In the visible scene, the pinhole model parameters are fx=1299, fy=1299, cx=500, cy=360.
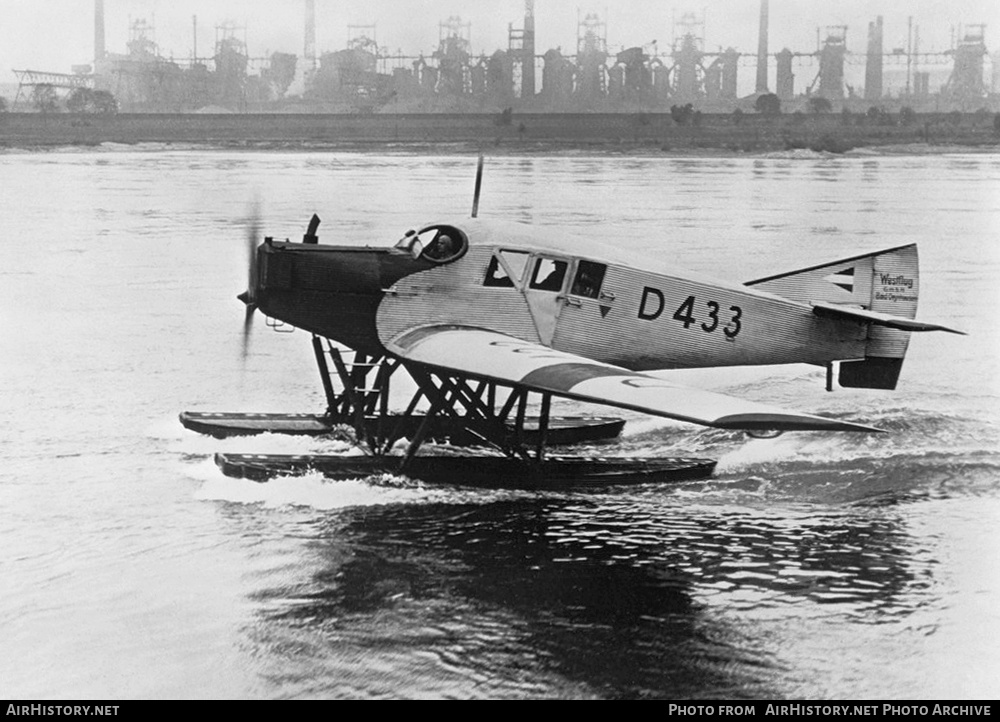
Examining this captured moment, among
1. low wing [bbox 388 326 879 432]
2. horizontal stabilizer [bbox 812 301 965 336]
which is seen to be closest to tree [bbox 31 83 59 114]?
horizontal stabilizer [bbox 812 301 965 336]

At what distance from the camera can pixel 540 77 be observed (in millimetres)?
131125

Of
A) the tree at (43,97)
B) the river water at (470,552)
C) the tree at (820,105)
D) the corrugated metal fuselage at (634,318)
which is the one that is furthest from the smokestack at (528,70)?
the corrugated metal fuselage at (634,318)

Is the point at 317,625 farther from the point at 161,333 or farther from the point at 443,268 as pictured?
the point at 161,333

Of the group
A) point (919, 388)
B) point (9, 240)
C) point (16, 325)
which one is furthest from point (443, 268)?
point (9, 240)

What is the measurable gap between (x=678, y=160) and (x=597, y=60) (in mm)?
34848

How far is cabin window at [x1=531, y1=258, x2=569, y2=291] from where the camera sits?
1369 centimetres

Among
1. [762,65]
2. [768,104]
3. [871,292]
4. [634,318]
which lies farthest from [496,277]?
[762,65]

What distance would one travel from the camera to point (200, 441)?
14.5m

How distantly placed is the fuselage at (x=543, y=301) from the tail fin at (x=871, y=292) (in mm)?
226

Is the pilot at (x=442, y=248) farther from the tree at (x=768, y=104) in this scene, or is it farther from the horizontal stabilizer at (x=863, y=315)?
the tree at (x=768, y=104)

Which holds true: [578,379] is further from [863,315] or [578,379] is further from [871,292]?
[871,292]

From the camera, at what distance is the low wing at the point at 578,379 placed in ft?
29.8

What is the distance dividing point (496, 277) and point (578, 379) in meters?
3.10

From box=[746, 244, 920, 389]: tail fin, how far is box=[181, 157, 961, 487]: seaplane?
0.06ft
